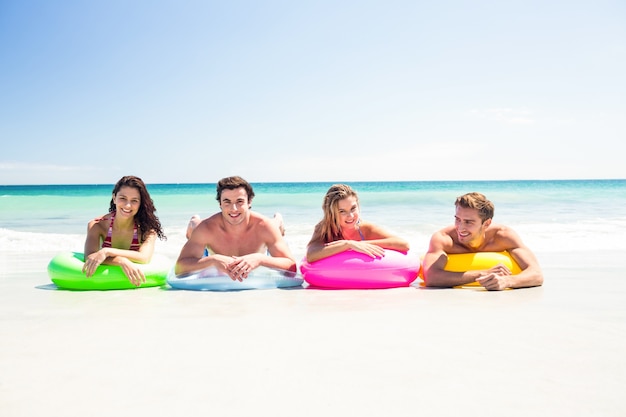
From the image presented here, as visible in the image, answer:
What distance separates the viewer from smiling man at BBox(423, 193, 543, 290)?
5.12 m

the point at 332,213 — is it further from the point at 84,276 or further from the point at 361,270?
the point at 84,276

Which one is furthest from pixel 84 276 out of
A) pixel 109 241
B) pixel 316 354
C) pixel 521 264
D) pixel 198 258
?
A: pixel 521 264

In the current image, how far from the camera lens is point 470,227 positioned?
17.3ft

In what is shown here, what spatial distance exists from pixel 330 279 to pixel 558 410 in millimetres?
3222

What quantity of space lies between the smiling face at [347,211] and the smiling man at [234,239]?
703 millimetres

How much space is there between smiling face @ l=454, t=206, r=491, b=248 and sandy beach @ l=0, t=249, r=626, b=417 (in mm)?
731

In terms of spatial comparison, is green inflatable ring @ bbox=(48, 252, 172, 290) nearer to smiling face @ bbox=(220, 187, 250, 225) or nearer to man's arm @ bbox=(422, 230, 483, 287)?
smiling face @ bbox=(220, 187, 250, 225)

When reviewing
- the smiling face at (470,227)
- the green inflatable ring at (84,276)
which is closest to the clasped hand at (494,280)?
the smiling face at (470,227)

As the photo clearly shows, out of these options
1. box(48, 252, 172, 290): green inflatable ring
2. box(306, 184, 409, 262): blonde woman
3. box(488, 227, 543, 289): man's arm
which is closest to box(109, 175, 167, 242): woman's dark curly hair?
box(48, 252, 172, 290): green inflatable ring

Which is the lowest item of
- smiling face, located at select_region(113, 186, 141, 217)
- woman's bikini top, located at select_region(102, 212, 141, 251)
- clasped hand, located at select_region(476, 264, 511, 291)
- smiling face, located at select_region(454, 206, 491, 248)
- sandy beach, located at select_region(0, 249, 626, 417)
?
sandy beach, located at select_region(0, 249, 626, 417)

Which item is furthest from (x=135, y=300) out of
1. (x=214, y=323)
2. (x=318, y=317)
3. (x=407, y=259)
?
(x=407, y=259)

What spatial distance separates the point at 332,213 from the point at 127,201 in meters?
2.23

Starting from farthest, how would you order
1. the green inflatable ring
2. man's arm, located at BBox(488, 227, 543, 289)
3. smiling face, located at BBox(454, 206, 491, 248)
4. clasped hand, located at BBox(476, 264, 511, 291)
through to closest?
the green inflatable ring, smiling face, located at BBox(454, 206, 491, 248), man's arm, located at BBox(488, 227, 543, 289), clasped hand, located at BBox(476, 264, 511, 291)

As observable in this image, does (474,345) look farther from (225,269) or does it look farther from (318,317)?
(225,269)
